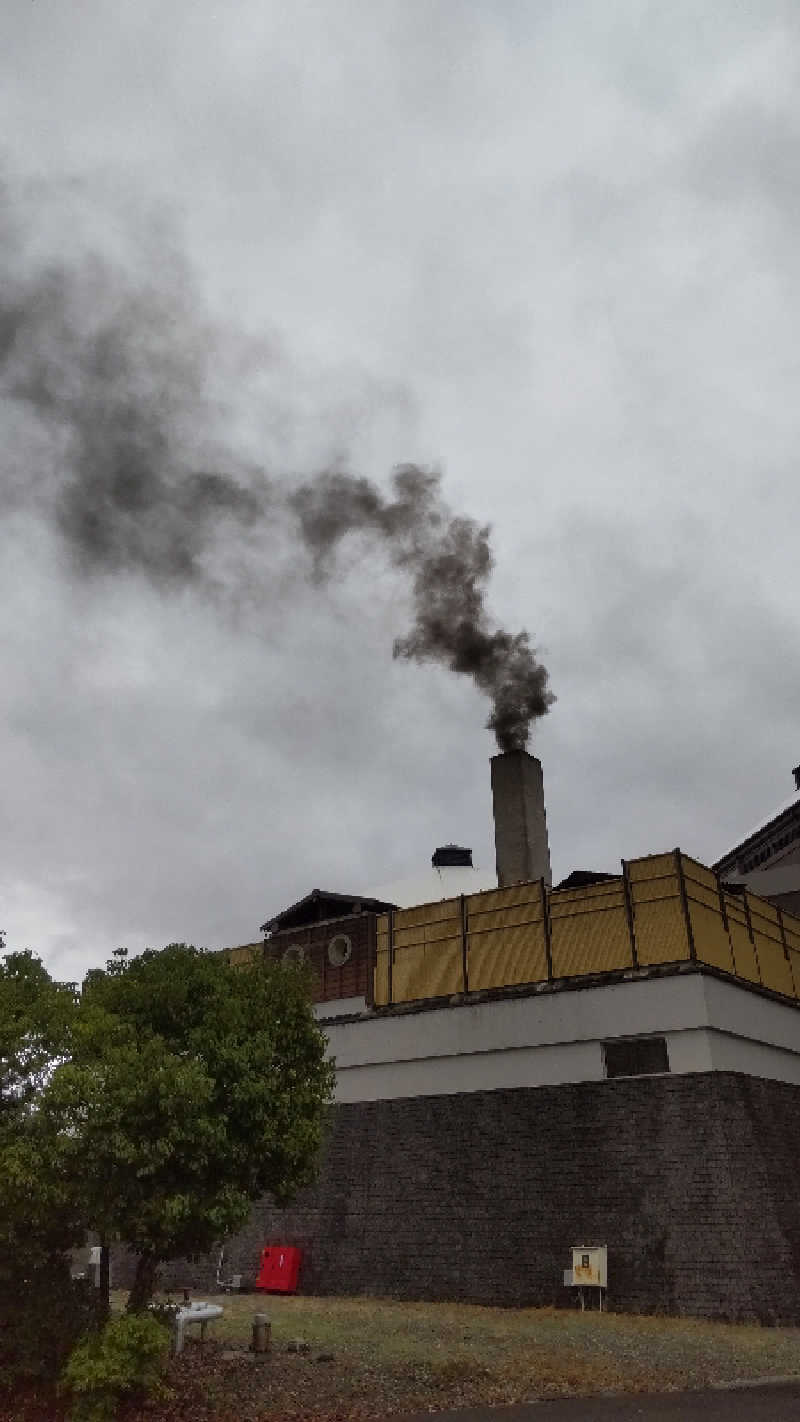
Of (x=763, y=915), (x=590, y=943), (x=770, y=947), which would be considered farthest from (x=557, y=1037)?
(x=763, y=915)

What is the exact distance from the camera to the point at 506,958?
25.8m

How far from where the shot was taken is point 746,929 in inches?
1011

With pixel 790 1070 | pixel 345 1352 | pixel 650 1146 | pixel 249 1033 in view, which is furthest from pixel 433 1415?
pixel 790 1070

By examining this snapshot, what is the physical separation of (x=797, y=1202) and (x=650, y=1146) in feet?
13.2

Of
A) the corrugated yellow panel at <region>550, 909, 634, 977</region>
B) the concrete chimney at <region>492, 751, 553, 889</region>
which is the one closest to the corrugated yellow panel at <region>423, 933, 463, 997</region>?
the concrete chimney at <region>492, 751, 553, 889</region>

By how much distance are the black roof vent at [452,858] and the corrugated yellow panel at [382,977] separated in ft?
45.6

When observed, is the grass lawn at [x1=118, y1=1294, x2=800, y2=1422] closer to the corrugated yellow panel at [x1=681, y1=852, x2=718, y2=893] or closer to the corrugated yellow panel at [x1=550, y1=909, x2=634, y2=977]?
the corrugated yellow panel at [x1=550, y1=909, x2=634, y2=977]

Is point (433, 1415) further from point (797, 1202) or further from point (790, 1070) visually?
point (790, 1070)

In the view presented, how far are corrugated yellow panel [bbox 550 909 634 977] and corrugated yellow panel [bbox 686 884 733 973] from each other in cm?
165

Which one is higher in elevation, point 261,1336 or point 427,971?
point 427,971

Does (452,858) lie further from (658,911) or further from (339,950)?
(658,911)

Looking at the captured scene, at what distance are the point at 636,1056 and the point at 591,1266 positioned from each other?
4512 millimetres

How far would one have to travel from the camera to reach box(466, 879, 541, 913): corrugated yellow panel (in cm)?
2594

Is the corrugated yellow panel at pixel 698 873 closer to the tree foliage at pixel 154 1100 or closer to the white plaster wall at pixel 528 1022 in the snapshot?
the white plaster wall at pixel 528 1022
